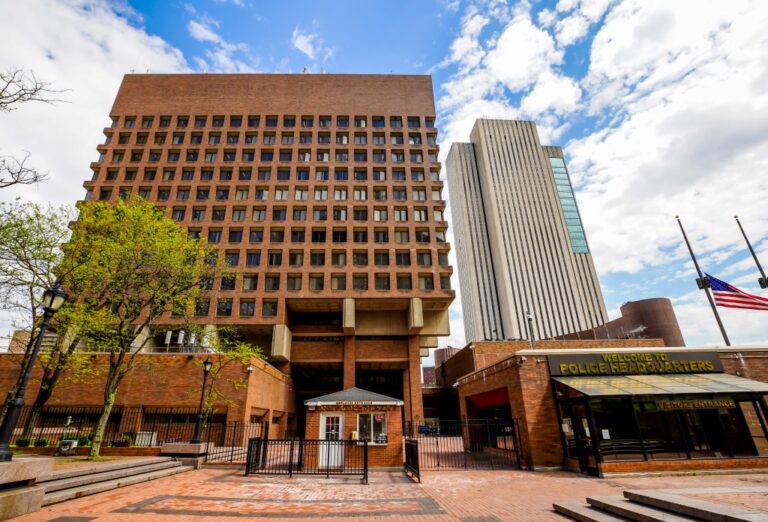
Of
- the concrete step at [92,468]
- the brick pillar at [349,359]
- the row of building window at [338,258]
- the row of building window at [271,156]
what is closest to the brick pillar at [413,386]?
the brick pillar at [349,359]

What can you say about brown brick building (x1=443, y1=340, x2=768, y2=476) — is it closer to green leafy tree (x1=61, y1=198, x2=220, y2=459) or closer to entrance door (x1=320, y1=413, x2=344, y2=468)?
entrance door (x1=320, y1=413, x2=344, y2=468)

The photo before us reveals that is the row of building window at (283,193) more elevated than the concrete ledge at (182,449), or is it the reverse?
the row of building window at (283,193)

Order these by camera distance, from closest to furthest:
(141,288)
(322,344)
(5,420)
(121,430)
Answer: (5,420)
(141,288)
(121,430)
(322,344)

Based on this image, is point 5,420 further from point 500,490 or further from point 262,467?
point 500,490

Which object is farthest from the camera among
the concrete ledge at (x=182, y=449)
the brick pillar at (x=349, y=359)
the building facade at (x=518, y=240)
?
the building facade at (x=518, y=240)

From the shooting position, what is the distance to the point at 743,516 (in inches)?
221

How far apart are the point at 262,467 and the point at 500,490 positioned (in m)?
9.62

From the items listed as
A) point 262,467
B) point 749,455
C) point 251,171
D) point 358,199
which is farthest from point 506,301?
point 262,467

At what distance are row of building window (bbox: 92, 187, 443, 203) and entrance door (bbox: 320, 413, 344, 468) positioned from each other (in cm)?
2961

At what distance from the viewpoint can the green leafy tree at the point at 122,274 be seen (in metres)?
16.7

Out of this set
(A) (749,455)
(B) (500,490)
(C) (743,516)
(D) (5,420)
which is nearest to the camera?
(C) (743,516)

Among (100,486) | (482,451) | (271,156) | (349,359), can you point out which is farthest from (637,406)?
(271,156)

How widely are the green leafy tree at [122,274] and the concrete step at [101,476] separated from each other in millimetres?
4130

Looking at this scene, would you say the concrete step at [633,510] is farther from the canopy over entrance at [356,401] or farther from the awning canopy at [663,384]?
the canopy over entrance at [356,401]
